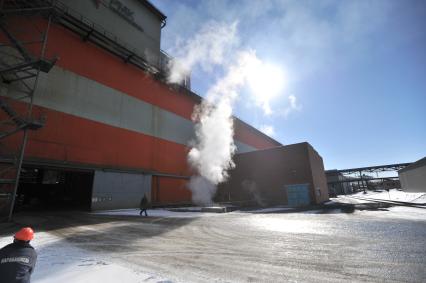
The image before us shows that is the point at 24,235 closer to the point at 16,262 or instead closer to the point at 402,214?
the point at 16,262

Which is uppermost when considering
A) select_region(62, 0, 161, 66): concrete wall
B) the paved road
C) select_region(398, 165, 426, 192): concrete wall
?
select_region(62, 0, 161, 66): concrete wall

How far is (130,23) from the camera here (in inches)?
869

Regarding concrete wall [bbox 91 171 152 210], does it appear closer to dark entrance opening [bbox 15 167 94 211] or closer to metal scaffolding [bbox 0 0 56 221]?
metal scaffolding [bbox 0 0 56 221]

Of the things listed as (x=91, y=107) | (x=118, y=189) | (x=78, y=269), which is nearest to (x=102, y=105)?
(x=91, y=107)

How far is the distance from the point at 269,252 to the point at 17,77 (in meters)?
16.3

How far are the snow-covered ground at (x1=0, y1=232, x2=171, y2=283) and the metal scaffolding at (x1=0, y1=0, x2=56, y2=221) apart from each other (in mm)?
7611

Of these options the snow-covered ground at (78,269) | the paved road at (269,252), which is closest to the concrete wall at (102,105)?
the paved road at (269,252)

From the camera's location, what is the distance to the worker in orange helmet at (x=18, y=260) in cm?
245

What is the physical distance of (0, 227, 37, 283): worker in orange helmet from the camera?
2.45 m

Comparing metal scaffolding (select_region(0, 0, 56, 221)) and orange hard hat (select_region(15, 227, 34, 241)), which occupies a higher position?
metal scaffolding (select_region(0, 0, 56, 221))

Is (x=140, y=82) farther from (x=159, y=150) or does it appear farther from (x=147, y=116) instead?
(x=159, y=150)

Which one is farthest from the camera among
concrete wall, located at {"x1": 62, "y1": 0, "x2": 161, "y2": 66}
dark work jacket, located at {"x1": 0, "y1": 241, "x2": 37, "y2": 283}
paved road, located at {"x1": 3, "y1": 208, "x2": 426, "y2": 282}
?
Result: concrete wall, located at {"x1": 62, "y1": 0, "x2": 161, "y2": 66}

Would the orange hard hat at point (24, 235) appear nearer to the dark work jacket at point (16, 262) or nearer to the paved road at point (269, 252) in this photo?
the dark work jacket at point (16, 262)

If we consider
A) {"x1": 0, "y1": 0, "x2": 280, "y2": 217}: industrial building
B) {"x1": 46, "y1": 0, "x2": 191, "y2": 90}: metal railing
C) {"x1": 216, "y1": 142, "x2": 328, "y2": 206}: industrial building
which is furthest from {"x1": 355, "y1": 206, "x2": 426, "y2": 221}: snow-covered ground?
{"x1": 46, "y1": 0, "x2": 191, "y2": 90}: metal railing
